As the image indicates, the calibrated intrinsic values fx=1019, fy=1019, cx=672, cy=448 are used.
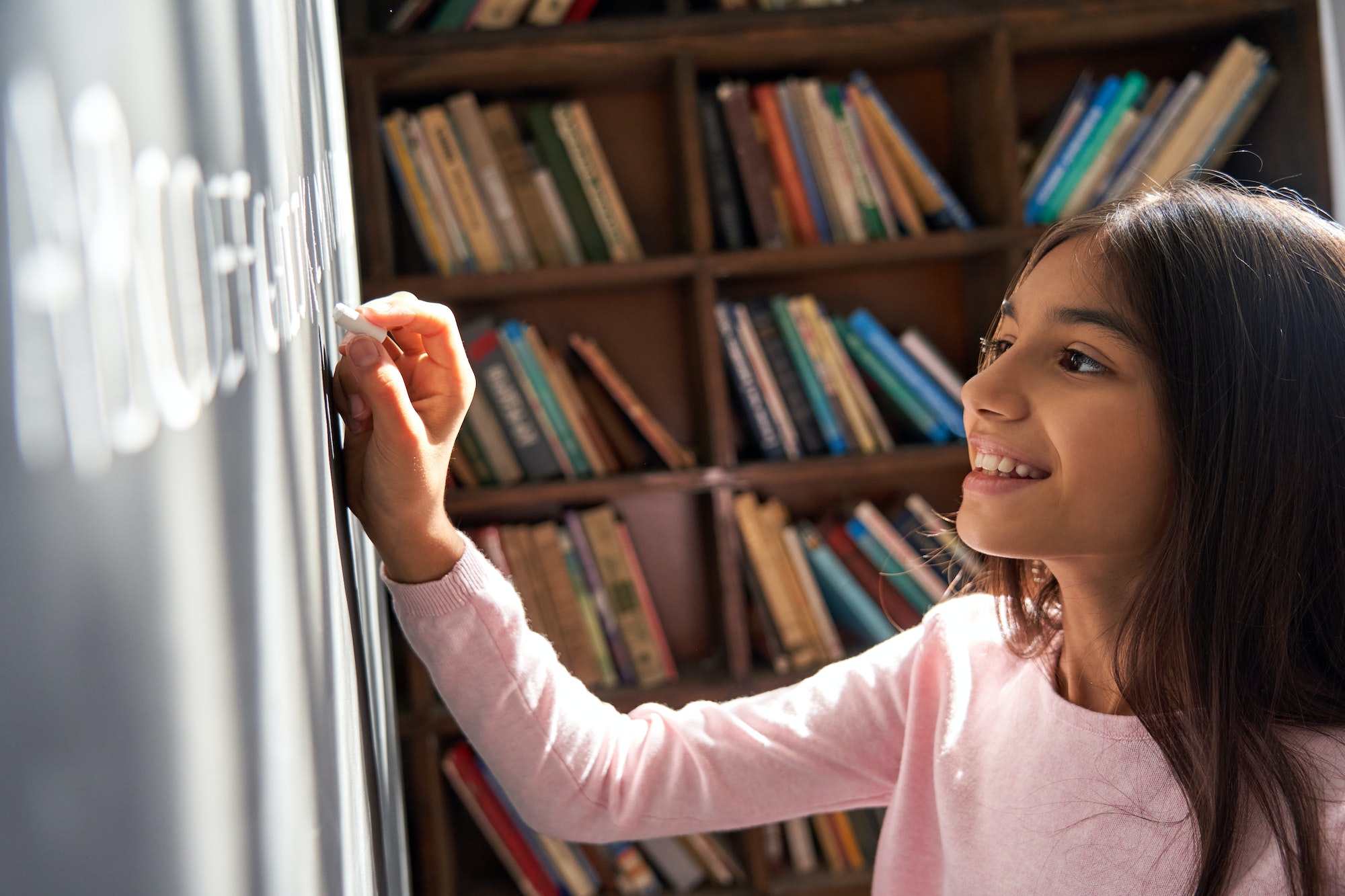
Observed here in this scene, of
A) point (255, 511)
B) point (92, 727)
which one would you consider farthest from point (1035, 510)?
point (92, 727)

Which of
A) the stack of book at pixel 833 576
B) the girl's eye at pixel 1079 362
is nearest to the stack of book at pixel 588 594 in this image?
the stack of book at pixel 833 576

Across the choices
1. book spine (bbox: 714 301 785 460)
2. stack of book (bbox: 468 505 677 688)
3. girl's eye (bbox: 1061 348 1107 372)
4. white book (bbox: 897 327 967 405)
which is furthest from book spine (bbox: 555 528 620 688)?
girl's eye (bbox: 1061 348 1107 372)

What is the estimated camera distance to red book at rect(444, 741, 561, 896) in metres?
2.02

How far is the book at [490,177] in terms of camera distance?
1968mm

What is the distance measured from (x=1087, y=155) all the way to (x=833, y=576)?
986 millimetres

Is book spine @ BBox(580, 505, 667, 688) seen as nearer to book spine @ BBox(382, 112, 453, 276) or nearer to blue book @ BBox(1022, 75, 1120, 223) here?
book spine @ BBox(382, 112, 453, 276)

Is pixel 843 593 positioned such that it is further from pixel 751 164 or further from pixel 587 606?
pixel 751 164

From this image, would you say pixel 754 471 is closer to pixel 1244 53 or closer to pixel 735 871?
pixel 735 871

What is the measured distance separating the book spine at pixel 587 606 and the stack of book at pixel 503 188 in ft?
1.80

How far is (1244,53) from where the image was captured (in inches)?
78.9

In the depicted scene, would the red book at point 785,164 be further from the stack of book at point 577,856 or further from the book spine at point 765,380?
the stack of book at point 577,856

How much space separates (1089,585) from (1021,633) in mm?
152

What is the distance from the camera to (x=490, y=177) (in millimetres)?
1979

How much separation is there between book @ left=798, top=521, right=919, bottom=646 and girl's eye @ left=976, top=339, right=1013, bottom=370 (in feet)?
2.98
